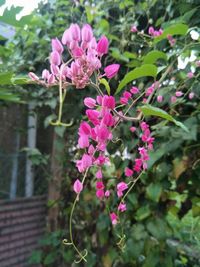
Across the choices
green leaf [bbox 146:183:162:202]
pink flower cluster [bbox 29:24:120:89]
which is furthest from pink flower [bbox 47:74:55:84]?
green leaf [bbox 146:183:162:202]

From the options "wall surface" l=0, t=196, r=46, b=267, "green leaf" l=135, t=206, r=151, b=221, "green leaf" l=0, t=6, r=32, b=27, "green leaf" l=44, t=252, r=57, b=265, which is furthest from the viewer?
"wall surface" l=0, t=196, r=46, b=267

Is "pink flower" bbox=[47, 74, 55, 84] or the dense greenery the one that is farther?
the dense greenery

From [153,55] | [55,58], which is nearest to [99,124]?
[55,58]

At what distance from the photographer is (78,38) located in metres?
0.49

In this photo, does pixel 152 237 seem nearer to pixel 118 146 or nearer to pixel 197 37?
pixel 118 146

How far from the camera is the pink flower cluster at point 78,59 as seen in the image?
0.47 meters

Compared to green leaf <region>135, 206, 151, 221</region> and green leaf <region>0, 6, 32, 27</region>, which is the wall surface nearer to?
green leaf <region>135, 206, 151, 221</region>

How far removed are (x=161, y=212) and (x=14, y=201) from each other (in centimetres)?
122

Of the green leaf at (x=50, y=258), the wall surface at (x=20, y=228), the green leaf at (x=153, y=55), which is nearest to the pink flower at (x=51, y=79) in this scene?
the green leaf at (x=153, y=55)

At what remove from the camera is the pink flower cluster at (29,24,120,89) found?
469 millimetres

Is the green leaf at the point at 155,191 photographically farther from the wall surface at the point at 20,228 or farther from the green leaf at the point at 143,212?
the wall surface at the point at 20,228

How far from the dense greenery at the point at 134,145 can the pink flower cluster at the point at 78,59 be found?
0.33 ft

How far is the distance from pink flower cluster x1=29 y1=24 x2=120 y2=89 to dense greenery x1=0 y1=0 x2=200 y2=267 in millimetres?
102

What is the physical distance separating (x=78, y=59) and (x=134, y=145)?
830mm
